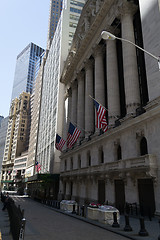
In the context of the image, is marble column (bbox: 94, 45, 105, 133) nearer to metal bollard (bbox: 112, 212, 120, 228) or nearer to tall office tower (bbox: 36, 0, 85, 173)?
metal bollard (bbox: 112, 212, 120, 228)

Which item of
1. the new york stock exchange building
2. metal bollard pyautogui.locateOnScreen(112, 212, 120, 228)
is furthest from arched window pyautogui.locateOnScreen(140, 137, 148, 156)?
metal bollard pyautogui.locateOnScreen(112, 212, 120, 228)

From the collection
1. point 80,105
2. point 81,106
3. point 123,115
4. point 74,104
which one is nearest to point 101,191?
point 123,115

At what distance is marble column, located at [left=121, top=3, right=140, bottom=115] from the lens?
75.9 ft

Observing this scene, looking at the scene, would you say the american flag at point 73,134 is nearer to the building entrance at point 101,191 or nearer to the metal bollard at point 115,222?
the building entrance at point 101,191

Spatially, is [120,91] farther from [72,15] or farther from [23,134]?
[23,134]

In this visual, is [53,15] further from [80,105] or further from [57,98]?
[80,105]

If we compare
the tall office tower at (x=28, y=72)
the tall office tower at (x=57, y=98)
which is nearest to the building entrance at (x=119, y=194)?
the tall office tower at (x=57, y=98)

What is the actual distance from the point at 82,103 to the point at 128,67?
61.9 ft

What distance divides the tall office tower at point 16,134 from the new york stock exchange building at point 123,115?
10121 centimetres

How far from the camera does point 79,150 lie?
36281 millimetres

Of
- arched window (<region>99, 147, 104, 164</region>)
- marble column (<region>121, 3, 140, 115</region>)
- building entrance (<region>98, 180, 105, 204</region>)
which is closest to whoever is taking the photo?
marble column (<region>121, 3, 140, 115</region>)

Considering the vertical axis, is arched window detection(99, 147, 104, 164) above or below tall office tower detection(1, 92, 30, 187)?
below

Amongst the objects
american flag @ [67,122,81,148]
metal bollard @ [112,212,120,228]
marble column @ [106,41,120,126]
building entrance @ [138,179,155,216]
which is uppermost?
marble column @ [106,41,120,126]

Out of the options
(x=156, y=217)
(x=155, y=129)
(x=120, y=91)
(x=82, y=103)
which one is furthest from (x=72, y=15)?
(x=156, y=217)
